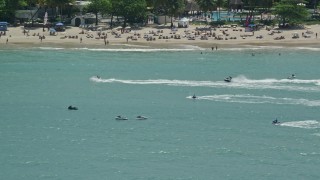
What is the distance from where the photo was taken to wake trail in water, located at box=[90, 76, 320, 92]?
92125mm

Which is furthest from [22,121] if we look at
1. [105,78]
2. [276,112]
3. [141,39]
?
[141,39]

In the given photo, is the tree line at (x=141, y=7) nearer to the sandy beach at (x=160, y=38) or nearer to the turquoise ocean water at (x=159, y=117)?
the sandy beach at (x=160, y=38)

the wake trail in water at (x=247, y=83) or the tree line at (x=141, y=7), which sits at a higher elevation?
the tree line at (x=141, y=7)

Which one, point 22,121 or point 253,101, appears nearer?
point 22,121

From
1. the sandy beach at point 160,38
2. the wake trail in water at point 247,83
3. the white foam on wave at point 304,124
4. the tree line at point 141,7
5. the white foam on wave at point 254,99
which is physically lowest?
the white foam on wave at point 304,124

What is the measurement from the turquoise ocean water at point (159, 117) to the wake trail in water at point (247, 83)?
0.33 ft

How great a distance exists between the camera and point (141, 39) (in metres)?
136

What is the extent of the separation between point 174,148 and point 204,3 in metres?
86.5

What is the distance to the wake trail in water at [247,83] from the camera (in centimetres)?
9212

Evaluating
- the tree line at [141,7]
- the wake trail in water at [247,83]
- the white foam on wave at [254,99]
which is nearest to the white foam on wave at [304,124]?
the white foam on wave at [254,99]

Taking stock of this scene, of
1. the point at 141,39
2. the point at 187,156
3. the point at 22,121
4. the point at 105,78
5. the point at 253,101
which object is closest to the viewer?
the point at 187,156

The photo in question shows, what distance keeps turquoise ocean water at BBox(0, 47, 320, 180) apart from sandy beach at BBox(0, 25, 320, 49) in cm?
1207

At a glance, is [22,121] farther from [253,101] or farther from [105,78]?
[105,78]

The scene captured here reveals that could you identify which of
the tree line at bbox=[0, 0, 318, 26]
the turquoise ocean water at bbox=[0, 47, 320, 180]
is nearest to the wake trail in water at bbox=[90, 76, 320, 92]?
the turquoise ocean water at bbox=[0, 47, 320, 180]
